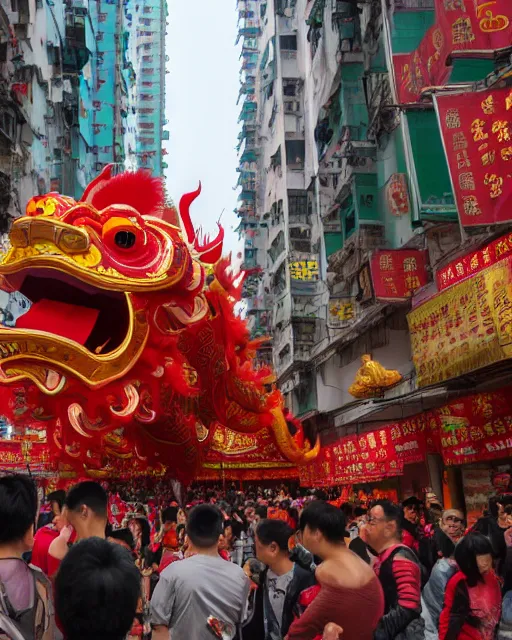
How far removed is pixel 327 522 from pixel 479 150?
7899 millimetres

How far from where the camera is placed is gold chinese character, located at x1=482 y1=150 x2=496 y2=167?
984cm

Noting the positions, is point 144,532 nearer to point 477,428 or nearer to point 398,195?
point 477,428

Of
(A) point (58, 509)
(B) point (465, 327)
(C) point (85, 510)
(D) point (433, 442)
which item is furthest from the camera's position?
(D) point (433, 442)

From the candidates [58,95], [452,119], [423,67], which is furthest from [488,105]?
[58,95]

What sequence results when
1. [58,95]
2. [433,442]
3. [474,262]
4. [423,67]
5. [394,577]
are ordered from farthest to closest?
[58,95] < [423,67] < [433,442] < [474,262] < [394,577]

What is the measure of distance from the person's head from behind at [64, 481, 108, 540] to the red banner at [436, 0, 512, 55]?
929cm

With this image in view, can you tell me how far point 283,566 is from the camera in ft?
13.7

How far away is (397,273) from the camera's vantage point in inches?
601

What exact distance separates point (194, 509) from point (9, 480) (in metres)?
1.23

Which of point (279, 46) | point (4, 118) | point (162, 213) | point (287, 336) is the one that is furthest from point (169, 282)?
point (279, 46)

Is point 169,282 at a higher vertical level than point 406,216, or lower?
lower

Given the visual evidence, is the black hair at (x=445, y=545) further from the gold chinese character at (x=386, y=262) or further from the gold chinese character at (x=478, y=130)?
the gold chinese character at (x=386, y=262)

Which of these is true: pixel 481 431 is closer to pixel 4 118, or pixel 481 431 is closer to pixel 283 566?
pixel 283 566

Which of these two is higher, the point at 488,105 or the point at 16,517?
the point at 488,105
